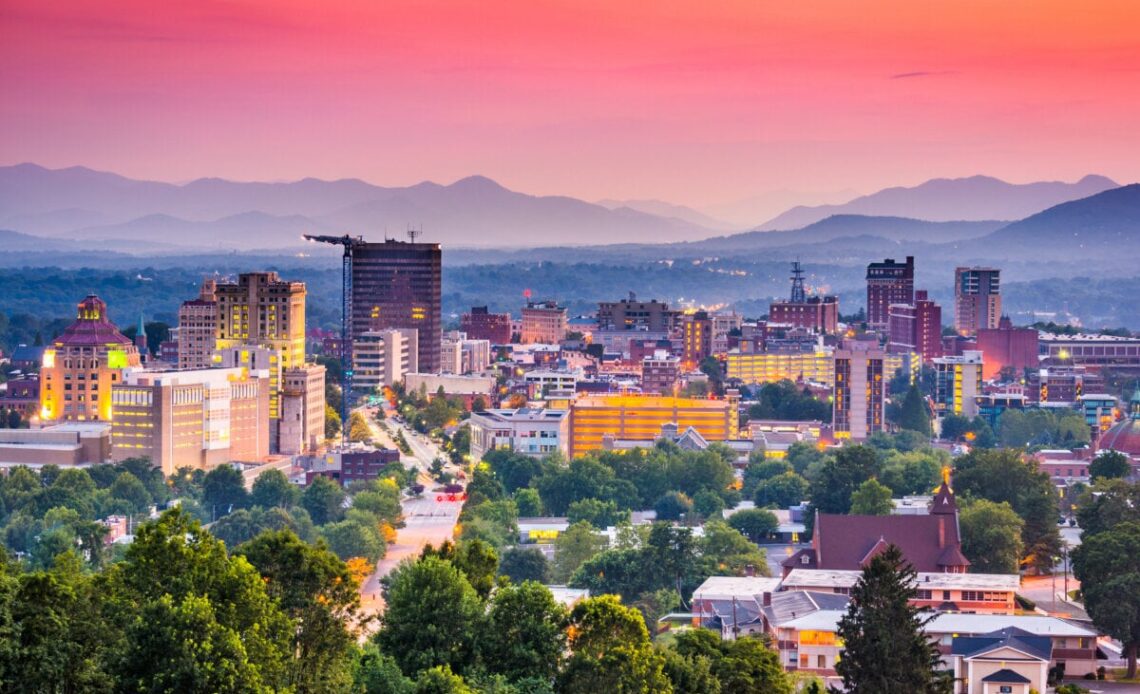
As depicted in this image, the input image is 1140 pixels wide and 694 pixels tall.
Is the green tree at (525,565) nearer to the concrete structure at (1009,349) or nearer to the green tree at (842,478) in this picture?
the green tree at (842,478)

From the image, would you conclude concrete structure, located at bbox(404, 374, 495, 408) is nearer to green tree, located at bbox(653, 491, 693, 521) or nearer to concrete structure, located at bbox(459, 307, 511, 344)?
green tree, located at bbox(653, 491, 693, 521)

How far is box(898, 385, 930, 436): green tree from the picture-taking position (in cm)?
8106

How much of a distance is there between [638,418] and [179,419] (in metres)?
17.6

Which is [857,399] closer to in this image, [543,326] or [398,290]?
[398,290]

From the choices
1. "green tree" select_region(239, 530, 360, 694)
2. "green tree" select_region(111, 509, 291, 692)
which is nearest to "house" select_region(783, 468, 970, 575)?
"green tree" select_region(239, 530, 360, 694)

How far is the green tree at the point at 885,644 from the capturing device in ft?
92.5

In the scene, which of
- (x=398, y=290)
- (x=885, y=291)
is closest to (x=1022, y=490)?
(x=398, y=290)

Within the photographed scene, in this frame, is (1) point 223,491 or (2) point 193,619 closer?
(2) point 193,619

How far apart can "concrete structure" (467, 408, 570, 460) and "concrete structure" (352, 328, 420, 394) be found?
67.7 ft

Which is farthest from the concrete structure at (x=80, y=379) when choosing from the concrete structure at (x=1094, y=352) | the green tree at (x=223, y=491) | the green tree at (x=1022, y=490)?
the concrete structure at (x=1094, y=352)

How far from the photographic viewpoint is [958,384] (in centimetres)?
9294

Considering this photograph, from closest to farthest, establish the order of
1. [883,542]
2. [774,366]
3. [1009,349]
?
[883,542], [774,366], [1009,349]

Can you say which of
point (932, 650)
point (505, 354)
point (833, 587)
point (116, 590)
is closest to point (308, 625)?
point (116, 590)

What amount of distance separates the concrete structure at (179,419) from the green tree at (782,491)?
57.5 feet
